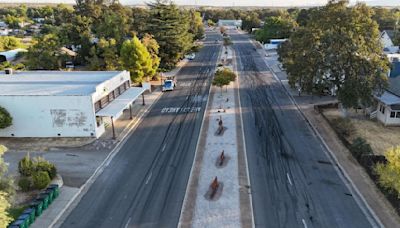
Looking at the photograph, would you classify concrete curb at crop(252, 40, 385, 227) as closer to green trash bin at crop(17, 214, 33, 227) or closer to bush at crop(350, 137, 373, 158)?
bush at crop(350, 137, 373, 158)

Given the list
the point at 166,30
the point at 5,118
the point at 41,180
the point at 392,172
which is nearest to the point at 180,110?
the point at 5,118

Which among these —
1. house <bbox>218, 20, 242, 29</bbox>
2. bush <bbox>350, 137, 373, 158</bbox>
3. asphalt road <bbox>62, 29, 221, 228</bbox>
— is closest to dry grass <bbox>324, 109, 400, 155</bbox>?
bush <bbox>350, 137, 373, 158</bbox>

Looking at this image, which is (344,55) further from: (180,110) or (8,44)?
(8,44)

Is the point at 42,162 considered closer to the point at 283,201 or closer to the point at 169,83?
the point at 283,201

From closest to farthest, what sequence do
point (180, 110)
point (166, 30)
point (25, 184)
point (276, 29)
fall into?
point (25, 184), point (180, 110), point (166, 30), point (276, 29)

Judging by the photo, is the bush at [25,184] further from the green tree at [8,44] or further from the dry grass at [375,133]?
the green tree at [8,44]

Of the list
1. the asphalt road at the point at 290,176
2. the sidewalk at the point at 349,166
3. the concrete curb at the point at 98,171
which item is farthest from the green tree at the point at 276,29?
the concrete curb at the point at 98,171
